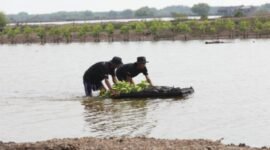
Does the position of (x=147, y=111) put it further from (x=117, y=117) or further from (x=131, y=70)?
(x=131, y=70)

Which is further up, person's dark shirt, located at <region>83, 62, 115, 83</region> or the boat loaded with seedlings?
person's dark shirt, located at <region>83, 62, 115, 83</region>

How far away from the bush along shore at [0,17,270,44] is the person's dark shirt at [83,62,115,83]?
56.2 metres

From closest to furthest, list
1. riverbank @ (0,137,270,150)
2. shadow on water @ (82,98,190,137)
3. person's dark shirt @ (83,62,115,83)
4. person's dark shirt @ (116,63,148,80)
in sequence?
riverbank @ (0,137,270,150) → shadow on water @ (82,98,190,137) → person's dark shirt @ (83,62,115,83) → person's dark shirt @ (116,63,148,80)

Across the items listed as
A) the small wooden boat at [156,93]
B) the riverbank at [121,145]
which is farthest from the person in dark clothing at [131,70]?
the riverbank at [121,145]

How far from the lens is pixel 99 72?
19.5 m

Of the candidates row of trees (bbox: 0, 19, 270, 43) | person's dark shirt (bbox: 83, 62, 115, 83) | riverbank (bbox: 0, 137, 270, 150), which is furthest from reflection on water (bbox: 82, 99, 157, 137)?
row of trees (bbox: 0, 19, 270, 43)

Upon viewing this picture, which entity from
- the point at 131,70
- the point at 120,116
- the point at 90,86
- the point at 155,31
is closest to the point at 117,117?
the point at 120,116

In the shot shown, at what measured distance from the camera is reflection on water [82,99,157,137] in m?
14.3

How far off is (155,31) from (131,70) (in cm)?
6370

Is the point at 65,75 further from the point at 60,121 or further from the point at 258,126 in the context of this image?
the point at 258,126

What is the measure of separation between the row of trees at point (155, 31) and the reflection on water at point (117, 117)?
57640 mm

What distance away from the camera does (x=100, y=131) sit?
14.4 meters

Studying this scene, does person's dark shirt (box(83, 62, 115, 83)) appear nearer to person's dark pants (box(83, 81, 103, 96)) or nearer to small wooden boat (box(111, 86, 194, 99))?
person's dark pants (box(83, 81, 103, 96))

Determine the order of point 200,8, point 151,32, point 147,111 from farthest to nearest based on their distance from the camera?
point 200,8 < point 151,32 < point 147,111
